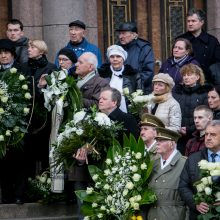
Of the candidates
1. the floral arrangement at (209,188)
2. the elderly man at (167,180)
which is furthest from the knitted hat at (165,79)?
the floral arrangement at (209,188)

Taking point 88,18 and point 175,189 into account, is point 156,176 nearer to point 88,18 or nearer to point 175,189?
point 175,189

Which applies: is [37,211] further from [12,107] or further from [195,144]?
[195,144]

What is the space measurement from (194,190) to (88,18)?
6.62 metres

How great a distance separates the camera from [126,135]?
47.0 feet

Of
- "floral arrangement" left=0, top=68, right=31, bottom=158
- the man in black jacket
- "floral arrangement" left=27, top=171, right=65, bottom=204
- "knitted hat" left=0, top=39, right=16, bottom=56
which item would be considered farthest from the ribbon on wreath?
the man in black jacket

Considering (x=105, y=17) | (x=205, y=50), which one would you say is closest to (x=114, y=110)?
(x=205, y=50)

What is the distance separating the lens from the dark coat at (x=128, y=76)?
1612 centimetres

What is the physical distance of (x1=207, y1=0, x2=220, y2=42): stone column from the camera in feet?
A: 64.5

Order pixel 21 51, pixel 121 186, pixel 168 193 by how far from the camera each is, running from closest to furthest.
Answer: pixel 168 193
pixel 121 186
pixel 21 51

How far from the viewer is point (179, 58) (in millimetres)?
16469

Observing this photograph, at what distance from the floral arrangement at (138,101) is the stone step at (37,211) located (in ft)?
4.91

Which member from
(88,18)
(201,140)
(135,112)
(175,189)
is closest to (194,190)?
(175,189)

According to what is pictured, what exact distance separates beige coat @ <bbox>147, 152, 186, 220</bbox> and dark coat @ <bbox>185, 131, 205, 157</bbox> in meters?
0.74

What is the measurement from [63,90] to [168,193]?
2339 millimetres
